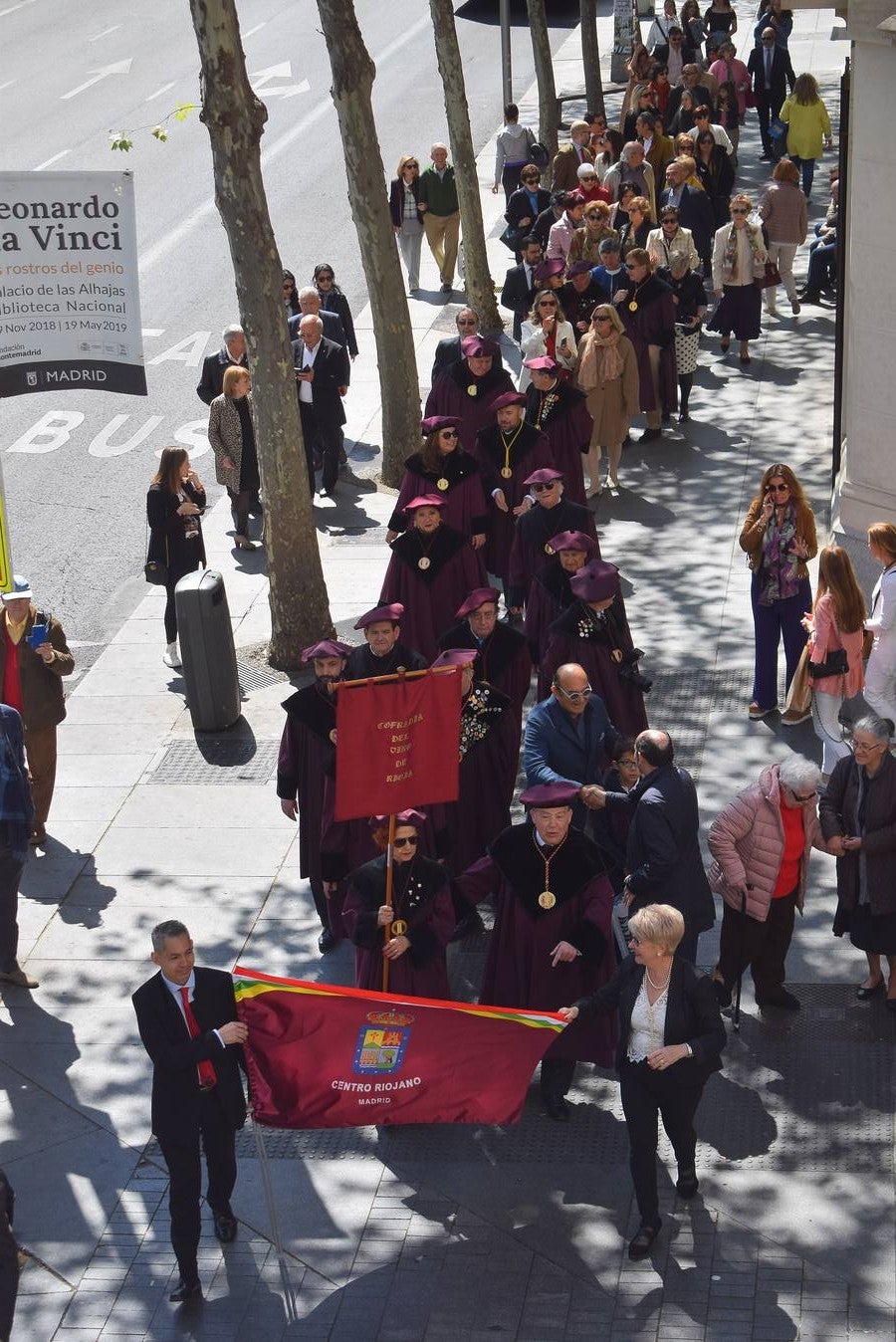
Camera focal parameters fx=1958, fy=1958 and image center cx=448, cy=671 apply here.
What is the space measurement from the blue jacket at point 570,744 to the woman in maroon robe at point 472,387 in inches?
219

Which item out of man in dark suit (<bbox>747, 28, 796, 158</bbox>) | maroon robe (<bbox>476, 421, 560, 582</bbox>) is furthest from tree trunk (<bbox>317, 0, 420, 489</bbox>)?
man in dark suit (<bbox>747, 28, 796, 158</bbox>)

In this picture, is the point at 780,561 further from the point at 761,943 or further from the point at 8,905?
the point at 8,905

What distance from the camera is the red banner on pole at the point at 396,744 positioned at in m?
8.96

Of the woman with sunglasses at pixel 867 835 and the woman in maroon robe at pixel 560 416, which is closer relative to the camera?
the woman with sunglasses at pixel 867 835

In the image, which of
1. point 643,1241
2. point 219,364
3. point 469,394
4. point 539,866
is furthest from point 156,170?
point 643,1241

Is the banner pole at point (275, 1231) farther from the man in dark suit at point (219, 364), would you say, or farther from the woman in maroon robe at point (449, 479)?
the man in dark suit at point (219, 364)

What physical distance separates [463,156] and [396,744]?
1431cm

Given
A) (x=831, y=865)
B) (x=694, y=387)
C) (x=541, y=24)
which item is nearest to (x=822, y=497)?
(x=694, y=387)

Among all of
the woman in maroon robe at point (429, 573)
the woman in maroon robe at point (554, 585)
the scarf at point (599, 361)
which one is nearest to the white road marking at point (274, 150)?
the scarf at point (599, 361)

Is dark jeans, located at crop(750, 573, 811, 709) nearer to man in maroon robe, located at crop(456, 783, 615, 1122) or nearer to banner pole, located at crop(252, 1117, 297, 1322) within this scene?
man in maroon robe, located at crop(456, 783, 615, 1122)

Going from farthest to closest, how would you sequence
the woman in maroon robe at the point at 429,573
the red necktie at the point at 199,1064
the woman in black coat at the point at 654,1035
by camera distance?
the woman in maroon robe at the point at 429,573 → the red necktie at the point at 199,1064 → the woman in black coat at the point at 654,1035

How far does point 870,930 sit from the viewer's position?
9.37m

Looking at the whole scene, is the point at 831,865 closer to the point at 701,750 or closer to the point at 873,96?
the point at 701,750

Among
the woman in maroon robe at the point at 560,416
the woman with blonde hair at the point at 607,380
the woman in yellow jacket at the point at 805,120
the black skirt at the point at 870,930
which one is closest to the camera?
the black skirt at the point at 870,930
